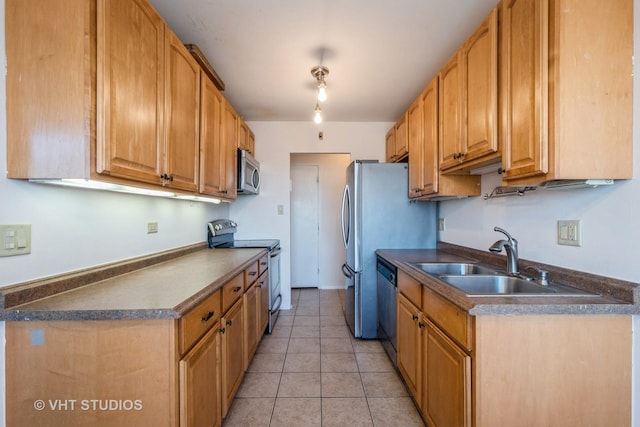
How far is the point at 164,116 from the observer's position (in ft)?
4.61

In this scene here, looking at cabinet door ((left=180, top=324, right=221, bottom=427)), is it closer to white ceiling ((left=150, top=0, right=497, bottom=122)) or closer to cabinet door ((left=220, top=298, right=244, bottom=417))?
cabinet door ((left=220, top=298, right=244, bottom=417))

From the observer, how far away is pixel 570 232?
4.16 ft

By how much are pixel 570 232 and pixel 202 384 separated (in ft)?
5.96

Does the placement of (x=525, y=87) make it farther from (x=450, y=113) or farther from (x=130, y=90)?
(x=130, y=90)

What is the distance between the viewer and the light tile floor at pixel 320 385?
5.33ft

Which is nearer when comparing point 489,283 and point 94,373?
point 94,373

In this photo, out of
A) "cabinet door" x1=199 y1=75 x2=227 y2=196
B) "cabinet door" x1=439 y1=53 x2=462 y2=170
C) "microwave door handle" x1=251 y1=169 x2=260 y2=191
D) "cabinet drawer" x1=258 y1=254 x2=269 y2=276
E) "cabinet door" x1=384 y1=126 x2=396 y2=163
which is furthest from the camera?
"cabinet door" x1=384 y1=126 x2=396 y2=163

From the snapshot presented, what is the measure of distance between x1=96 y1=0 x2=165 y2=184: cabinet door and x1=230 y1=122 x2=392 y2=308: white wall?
6.77 feet

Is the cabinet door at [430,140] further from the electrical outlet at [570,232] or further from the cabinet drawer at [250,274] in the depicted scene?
the cabinet drawer at [250,274]

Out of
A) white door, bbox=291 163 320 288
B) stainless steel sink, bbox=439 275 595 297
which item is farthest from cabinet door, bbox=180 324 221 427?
white door, bbox=291 163 320 288

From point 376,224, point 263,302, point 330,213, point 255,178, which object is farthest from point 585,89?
point 330,213

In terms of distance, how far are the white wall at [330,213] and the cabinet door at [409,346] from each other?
251cm

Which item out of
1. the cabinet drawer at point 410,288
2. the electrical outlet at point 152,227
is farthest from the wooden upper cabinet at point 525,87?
the electrical outlet at point 152,227

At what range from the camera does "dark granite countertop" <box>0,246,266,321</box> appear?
0.93m
